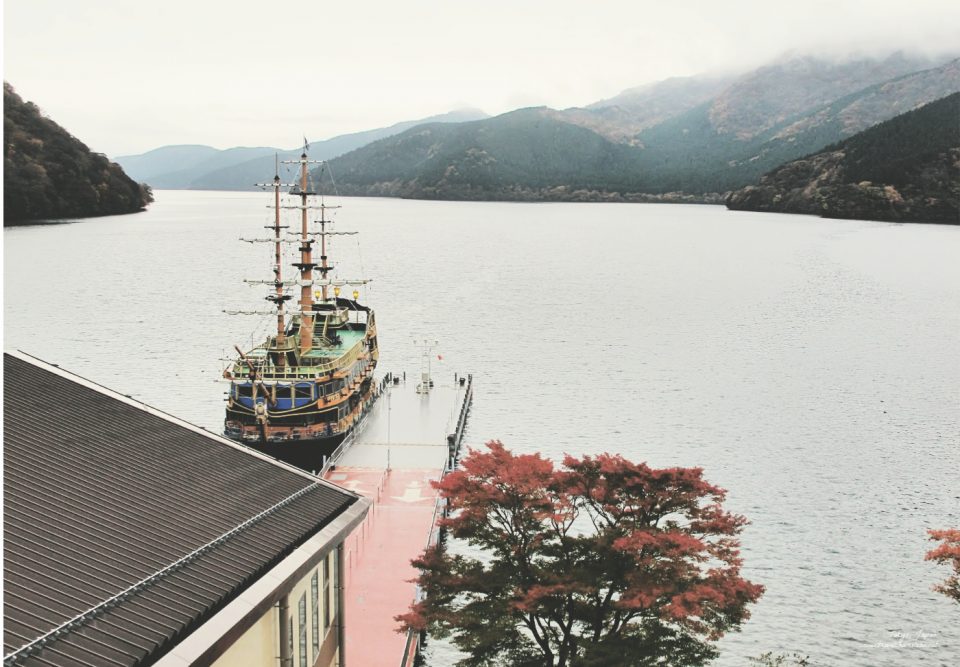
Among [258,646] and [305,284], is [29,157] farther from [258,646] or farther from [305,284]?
[258,646]

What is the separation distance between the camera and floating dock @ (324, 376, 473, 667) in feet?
80.1

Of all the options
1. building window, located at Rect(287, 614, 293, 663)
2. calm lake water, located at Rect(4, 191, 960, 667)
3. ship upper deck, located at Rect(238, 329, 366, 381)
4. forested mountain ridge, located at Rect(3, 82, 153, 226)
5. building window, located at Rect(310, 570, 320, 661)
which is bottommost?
calm lake water, located at Rect(4, 191, 960, 667)

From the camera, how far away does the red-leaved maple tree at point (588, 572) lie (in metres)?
18.8

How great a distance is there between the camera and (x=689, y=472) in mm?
20328

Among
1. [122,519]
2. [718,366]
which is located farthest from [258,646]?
[718,366]

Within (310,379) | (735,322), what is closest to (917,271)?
(735,322)

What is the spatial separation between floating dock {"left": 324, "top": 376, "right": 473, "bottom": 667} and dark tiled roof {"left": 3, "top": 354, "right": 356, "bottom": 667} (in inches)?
234

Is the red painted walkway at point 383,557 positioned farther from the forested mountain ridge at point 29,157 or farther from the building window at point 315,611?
the forested mountain ridge at point 29,157

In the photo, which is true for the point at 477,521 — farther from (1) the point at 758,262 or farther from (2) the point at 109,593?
(1) the point at 758,262

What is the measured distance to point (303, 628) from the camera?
15.3 meters

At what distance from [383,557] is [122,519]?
56.9ft

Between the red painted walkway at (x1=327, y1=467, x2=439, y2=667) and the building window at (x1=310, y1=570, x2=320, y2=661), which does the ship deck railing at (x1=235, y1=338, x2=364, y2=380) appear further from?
the building window at (x1=310, y1=570, x2=320, y2=661)

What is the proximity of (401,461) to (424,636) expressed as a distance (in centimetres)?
1567

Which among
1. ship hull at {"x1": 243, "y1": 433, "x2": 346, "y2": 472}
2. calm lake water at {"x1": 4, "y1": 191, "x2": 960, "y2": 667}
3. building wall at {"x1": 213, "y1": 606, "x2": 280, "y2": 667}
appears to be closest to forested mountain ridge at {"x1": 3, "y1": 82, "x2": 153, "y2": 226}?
calm lake water at {"x1": 4, "y1": 191, "x2": 960, "y2": 667}
